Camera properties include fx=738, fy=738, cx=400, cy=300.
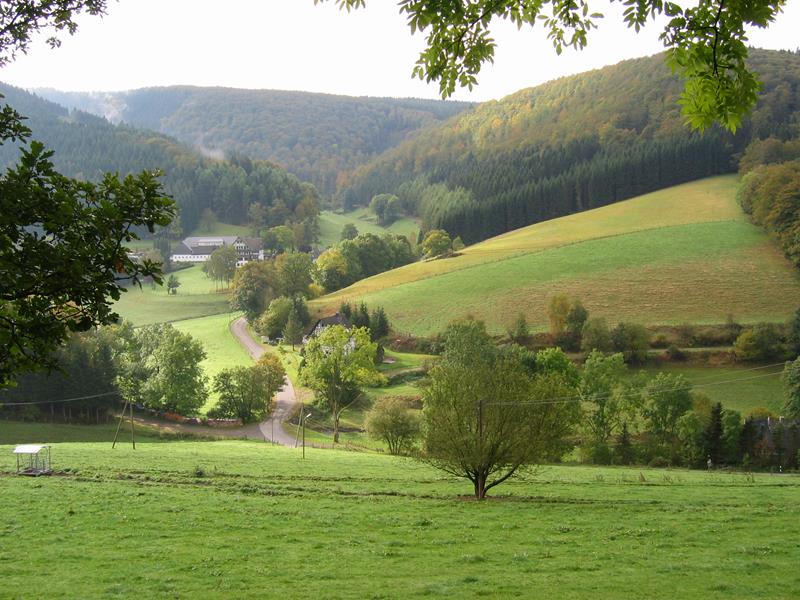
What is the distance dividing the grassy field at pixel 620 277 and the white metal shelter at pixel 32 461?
188ft

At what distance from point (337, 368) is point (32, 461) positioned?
41.1 metres

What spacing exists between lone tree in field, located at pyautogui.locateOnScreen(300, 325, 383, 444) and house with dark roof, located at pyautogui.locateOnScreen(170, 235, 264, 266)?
299ft

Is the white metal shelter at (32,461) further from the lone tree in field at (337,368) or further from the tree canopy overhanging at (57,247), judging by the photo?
the lone tree in field at (337,368)

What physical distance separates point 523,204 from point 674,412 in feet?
328

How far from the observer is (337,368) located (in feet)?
242

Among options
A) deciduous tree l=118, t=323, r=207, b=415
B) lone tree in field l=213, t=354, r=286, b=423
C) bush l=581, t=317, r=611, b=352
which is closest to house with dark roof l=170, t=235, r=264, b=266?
deciduous tree l=118, t=323, r=207, b=415

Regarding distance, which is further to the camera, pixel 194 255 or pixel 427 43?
pixel 194 255

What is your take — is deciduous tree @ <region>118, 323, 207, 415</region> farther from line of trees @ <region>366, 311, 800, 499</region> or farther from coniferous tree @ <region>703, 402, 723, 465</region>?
coniferous tree @ <region>703, 402, 723, 465</region>

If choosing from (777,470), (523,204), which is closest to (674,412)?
(777,470)

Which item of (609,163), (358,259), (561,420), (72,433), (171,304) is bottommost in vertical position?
(72,433)

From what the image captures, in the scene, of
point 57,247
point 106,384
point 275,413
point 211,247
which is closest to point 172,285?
point 211,247

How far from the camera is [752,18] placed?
6629 mm

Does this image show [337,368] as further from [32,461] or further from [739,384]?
[32,461]

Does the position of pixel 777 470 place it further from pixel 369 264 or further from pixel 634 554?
pixel 369 264
